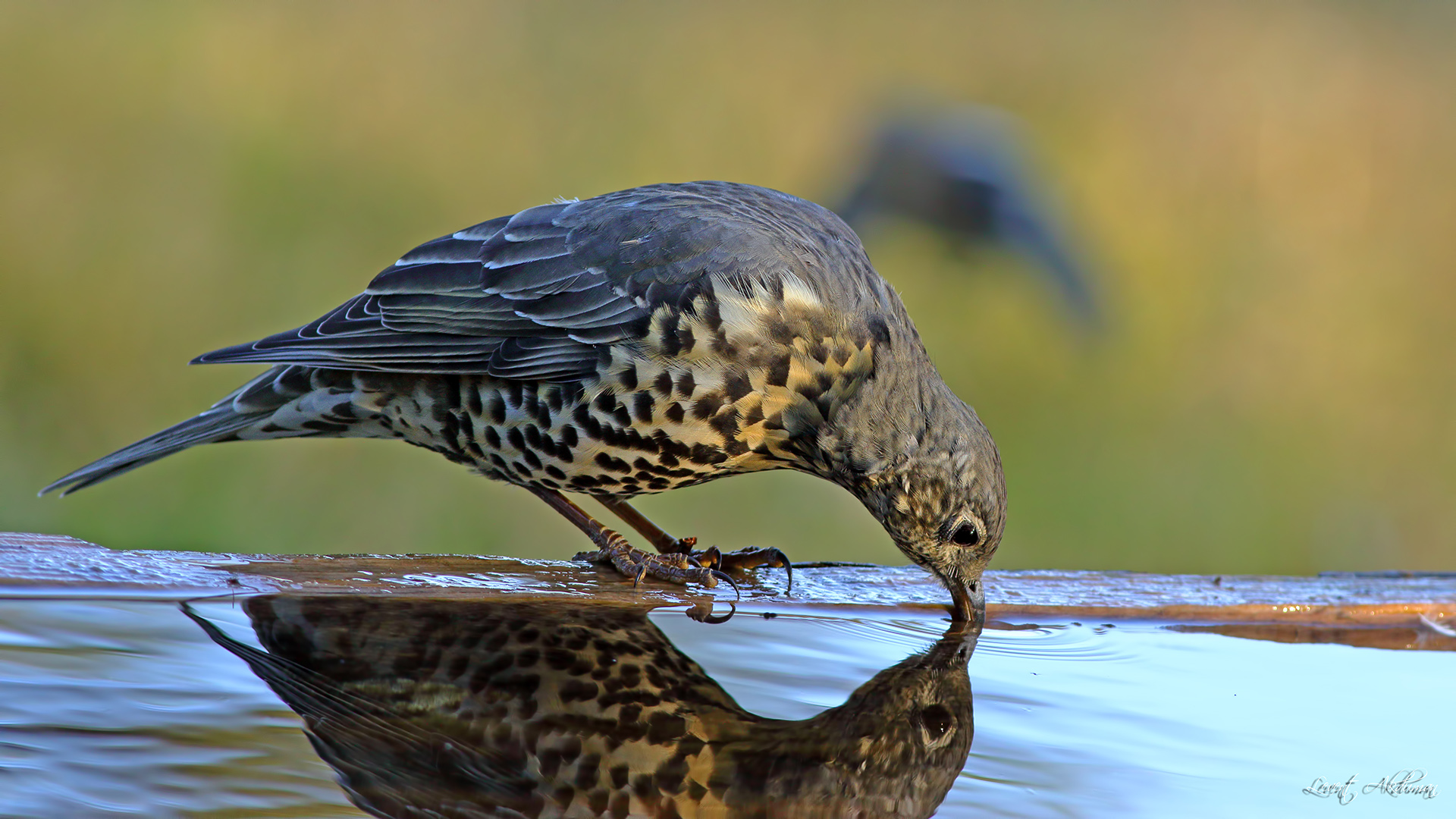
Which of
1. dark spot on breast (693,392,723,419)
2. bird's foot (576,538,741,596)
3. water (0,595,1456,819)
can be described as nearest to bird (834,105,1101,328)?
bird's foot (576,538,741,596)

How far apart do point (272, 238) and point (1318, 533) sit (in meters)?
6.75

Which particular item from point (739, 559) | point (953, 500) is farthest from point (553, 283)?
point (953, 500)

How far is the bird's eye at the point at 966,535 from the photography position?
3477 millimetres

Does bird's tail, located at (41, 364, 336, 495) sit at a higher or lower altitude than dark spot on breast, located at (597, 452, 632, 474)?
higher

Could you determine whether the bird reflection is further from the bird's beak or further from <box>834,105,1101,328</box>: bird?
<box>834,105,1101,328</box>: bird

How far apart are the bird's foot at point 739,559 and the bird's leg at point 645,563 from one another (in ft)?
0.12

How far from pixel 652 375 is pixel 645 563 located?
0.59 meters

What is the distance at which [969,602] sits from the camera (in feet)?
11.3

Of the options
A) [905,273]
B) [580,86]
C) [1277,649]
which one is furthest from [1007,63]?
[1277,649]

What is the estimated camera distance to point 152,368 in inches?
271

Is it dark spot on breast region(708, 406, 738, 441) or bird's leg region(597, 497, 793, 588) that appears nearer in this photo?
dark spot on breast region(708, 406, 738, 441)

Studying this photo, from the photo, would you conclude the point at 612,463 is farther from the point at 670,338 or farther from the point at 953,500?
the point at 953,500

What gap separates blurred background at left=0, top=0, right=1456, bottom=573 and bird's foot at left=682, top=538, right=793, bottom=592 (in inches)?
110

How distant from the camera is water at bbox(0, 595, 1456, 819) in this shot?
6.58ft
